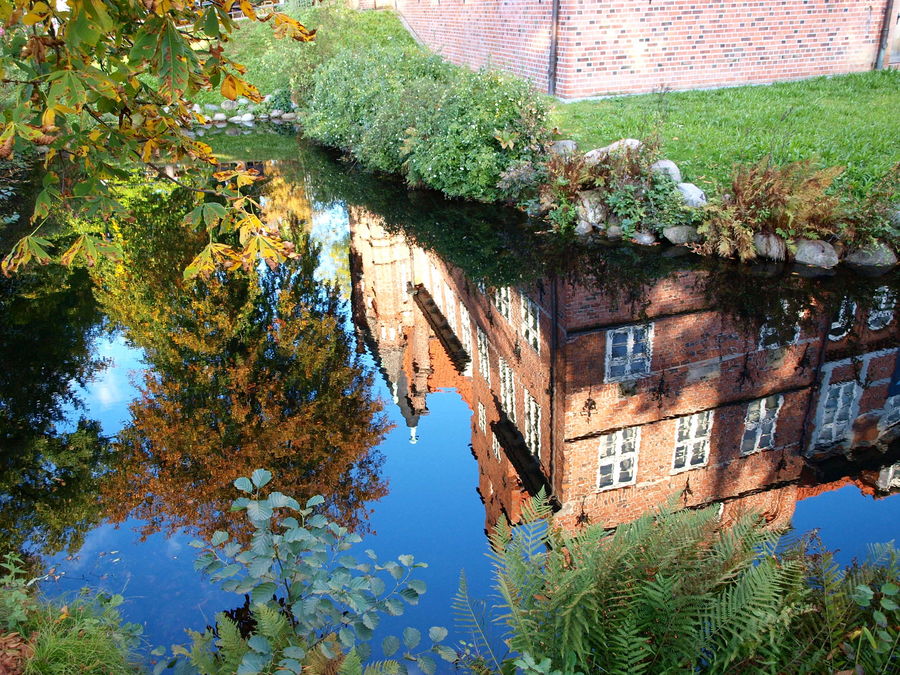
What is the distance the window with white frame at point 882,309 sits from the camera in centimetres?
677

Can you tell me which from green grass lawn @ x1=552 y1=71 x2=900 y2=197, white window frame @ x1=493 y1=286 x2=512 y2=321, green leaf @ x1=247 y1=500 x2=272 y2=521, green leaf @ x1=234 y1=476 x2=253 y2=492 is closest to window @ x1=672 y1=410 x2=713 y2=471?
white window frame @ x1=493 y1=286 x2=512 y2=321

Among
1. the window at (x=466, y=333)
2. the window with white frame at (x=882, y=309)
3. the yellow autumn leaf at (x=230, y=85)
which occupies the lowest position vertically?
the window at (x=466, y=333)

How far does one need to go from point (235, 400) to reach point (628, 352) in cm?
363

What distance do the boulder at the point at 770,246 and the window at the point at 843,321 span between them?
4.23 feet

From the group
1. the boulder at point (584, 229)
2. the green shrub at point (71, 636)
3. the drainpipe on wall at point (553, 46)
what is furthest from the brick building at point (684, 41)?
the green shrub at point (71, 636)

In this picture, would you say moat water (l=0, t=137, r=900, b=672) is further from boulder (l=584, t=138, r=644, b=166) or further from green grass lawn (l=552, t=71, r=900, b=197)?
green grass lawn (l=552, t=71, r=900, b=197)

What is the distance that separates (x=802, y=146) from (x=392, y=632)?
9.37 metres

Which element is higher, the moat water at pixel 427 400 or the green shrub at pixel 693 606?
the green shrub at pixel 693 606

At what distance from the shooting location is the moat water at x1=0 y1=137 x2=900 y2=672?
4805 millimetres

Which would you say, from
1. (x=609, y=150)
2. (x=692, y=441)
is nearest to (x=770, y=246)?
(x=609, y=150)

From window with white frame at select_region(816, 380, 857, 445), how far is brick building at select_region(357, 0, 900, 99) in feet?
30.7

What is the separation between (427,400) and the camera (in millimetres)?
6566

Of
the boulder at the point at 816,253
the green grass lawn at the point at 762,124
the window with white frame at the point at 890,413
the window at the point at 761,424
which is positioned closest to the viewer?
the window at the point at 761,424

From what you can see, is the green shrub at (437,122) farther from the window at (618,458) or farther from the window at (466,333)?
the window at (618,458)
